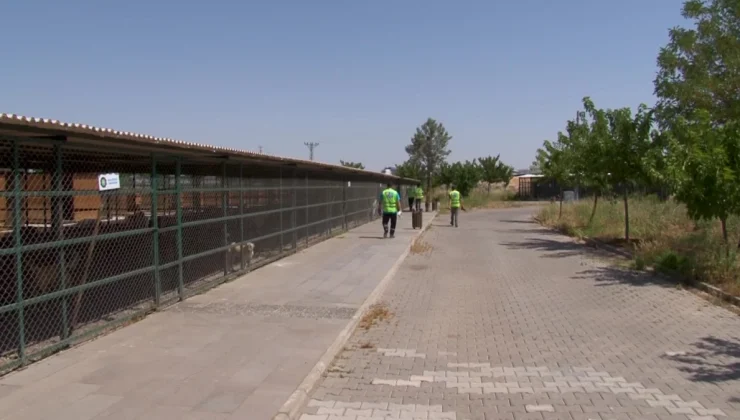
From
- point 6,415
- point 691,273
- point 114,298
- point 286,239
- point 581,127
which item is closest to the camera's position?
point 6,415

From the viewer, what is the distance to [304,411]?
5.22m

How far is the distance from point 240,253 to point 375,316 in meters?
4.05

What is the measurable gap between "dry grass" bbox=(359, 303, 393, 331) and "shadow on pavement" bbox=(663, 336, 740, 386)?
3641mm

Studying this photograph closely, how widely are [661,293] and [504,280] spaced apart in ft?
9.69

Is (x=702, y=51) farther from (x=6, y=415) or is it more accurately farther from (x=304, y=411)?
(x=6, y=415)

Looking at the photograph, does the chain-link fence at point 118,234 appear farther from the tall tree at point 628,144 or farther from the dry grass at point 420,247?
the tall tree at point 628,144

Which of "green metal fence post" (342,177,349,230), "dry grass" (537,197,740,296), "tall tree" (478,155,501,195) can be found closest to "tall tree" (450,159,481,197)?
"tall tree" (478,155,501,195)

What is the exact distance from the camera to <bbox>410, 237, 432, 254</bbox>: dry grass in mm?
17994

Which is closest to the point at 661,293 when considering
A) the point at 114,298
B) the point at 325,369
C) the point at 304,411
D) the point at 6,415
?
the point at 325,369

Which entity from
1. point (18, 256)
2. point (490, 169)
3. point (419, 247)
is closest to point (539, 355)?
point (18, 256)

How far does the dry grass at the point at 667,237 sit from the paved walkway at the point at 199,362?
6.66m

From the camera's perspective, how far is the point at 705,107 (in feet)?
53.5

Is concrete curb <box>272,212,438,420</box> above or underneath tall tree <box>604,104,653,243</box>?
underneath

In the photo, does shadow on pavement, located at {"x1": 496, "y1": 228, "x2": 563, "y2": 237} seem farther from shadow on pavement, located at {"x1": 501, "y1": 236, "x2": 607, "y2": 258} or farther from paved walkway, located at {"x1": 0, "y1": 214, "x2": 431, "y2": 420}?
paved walkway, located at {"x1": 0, "y1": 214, "x2": 431, "y2": 420}
